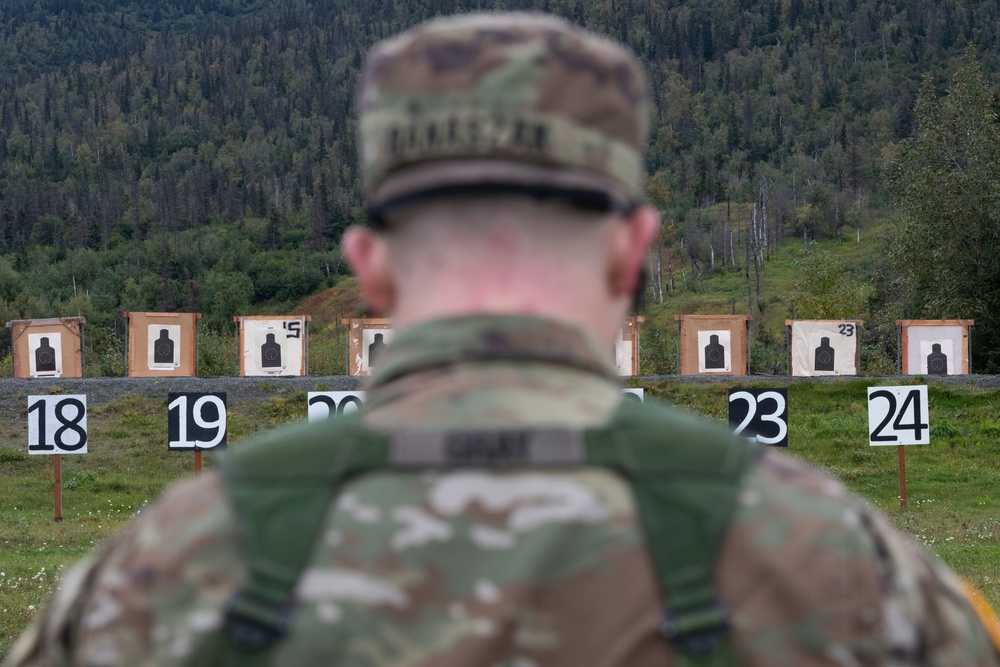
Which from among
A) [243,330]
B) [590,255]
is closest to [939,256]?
[243,330]

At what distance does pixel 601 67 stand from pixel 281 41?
550 ft

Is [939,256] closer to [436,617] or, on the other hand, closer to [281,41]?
[436,617]

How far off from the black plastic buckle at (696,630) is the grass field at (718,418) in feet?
30.5

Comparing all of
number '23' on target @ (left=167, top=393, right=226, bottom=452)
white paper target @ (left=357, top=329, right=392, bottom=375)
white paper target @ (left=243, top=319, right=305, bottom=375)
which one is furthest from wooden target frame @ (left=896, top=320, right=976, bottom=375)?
number '23' on target @ (left=167, top=393, right=226, bottom=452)

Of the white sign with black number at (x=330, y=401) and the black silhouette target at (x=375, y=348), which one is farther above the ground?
the black silhouette target at (x=375, y=348)

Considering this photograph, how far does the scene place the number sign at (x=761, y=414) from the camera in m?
16.1

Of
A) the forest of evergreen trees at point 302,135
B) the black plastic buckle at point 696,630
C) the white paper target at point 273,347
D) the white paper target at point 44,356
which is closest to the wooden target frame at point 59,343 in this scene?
the white paper target at point 44,356

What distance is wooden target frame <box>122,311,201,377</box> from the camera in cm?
2811

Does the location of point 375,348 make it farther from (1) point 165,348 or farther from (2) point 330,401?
(2) point 330,401

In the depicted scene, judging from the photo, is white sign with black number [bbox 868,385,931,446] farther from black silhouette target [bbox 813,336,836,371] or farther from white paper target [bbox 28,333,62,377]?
white paper target [bbox 28,333,62,377]

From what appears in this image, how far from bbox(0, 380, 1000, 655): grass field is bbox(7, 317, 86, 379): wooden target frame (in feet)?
14.5

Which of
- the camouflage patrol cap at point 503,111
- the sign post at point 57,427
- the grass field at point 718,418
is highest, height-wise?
the camouflage patrol cap at point 503,111

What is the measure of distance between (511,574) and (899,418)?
15.7 metres

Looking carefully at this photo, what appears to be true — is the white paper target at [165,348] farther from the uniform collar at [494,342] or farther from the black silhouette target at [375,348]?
the uniform collar at [494,342]
